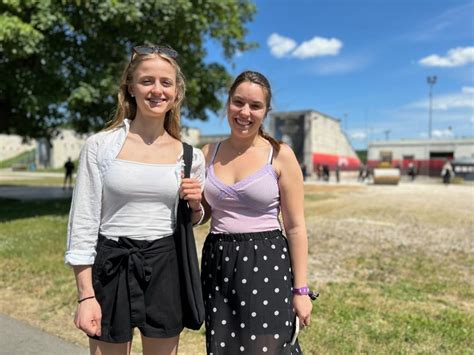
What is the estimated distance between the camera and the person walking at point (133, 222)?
1877 mm

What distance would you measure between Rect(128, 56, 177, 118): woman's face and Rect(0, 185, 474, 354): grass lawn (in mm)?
2474

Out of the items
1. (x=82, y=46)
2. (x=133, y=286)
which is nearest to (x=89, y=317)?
(x=133, y=286)

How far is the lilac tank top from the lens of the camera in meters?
2.12

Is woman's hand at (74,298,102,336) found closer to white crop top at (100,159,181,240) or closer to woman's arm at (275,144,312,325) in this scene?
white crop top at (100,159,181,240)

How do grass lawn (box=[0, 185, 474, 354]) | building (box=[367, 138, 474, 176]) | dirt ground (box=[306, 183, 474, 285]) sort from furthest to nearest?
1. building (box=[367, 138, 474, 176])
2. dirt ground (box=[306, 183, 474, 285])
3. grass lawn (box=[0, 185, 474, 354])

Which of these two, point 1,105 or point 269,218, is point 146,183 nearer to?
point 269,218

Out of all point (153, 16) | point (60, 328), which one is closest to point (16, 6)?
point (153, 16)

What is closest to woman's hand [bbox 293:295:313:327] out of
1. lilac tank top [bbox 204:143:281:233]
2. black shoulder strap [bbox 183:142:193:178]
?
lilac tank top [bbox 204:143:281:233]

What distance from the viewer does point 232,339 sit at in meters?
2.12

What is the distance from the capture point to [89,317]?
1866mm

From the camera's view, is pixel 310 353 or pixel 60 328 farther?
pixel 60 328

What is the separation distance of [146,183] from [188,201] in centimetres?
22

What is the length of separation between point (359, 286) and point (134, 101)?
178 inches

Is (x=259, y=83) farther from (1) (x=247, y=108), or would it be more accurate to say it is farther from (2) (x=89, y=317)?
(2) (x=89, y=317)
